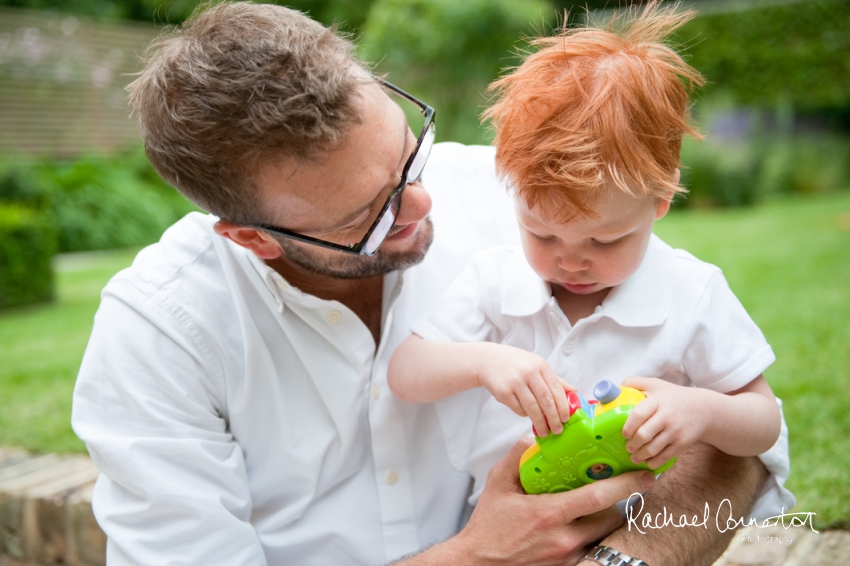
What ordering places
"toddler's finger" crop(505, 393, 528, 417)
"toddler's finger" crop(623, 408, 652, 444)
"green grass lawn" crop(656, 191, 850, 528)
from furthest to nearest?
"green grass lawn" crop(656, 191, 850, 528) → "toddler's finger" crop(505, 393, 528, 417) → "toddler's finger" crop(623, 408, 652, 444)

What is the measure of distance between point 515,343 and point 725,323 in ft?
1.71

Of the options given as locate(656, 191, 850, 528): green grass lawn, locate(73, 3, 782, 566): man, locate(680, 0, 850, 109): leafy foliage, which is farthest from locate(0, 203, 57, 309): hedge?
locate(680, 0, 850, 109): leafy foliage

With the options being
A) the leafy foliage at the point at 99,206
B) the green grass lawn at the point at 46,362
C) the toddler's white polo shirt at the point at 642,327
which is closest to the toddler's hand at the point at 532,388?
the toddler's white polo shirt at the point at 642,327

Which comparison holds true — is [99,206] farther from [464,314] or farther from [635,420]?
[635,420]

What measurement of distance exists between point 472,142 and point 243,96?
367 inches

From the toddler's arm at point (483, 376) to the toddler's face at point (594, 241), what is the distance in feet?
0.82

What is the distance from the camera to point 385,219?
194 cm

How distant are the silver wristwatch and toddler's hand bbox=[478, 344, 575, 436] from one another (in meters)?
0.34

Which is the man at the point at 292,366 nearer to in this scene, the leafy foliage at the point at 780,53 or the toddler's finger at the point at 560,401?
the toddler's finger at the point at 560,401

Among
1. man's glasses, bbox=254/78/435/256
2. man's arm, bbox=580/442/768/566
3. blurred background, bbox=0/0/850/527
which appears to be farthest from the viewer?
blurred background, bbox=0/0/850/527

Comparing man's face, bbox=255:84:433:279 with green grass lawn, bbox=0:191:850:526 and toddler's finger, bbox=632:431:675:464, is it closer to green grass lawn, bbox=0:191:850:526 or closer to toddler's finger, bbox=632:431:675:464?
toddler's finger, bbox=632:431:675:464

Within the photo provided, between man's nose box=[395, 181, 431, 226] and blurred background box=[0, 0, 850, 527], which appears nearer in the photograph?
man's nose box=[395, 181, 431, 226]

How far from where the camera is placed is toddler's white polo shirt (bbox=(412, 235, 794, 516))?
1760mm

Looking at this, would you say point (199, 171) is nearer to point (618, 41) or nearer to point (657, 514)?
point (618, 41)
